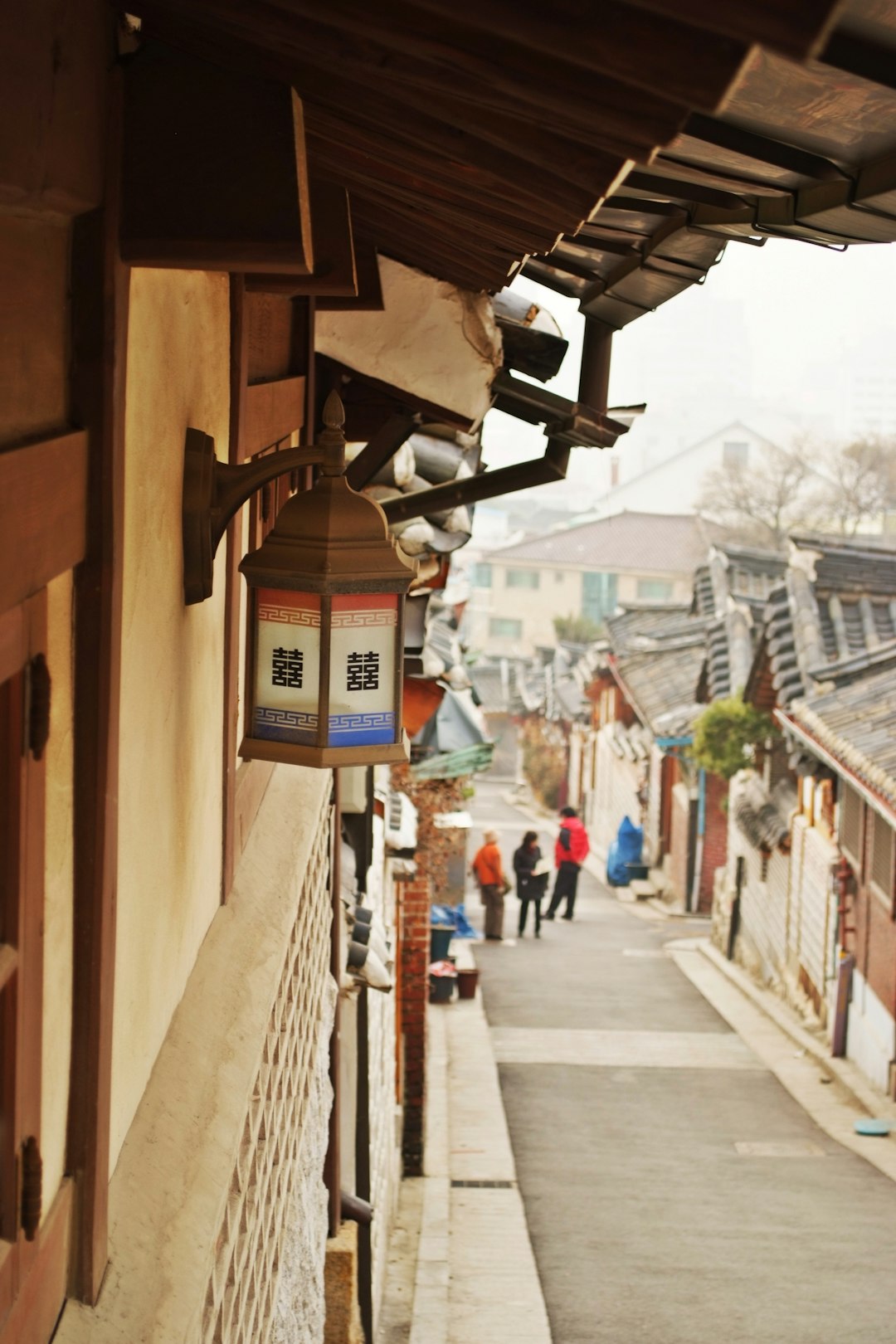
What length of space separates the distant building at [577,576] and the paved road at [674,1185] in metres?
50.9

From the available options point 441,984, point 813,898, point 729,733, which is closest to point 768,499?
point 729,733

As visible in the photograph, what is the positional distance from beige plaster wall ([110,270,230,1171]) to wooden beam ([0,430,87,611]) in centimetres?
38

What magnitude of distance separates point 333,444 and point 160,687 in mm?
760

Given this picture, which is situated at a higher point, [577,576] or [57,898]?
[577,576]

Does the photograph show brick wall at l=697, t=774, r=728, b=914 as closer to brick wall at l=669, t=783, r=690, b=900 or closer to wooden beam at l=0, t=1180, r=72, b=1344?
brick wall at l=669, t=783, r=690, b=900

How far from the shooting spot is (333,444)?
3.60 metres

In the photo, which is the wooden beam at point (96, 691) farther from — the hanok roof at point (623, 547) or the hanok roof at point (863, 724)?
the hanok roof at point (623, 547)

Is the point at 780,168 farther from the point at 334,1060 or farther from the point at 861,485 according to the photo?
the point at 861,485

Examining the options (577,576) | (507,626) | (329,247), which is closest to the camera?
(329,247)

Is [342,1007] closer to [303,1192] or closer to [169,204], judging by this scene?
[303,1192]

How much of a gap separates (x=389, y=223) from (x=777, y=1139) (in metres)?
11.0

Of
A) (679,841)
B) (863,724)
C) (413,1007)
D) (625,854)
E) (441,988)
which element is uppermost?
(863,724)

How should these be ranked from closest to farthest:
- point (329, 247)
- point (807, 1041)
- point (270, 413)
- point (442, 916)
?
point (329, 247), point (270, 413), point (807, 1041), point (442, 916)

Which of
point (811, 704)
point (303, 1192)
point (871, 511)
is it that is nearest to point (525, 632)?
point (871, 511)
